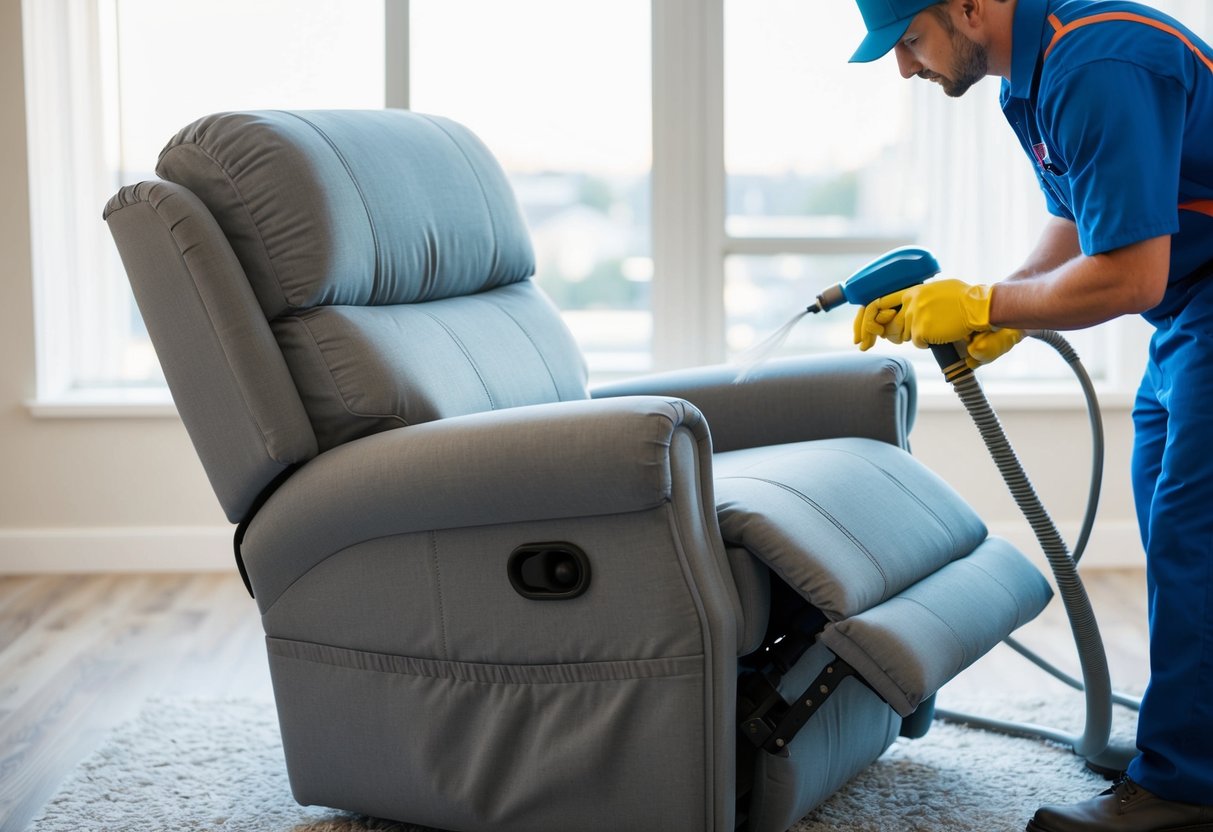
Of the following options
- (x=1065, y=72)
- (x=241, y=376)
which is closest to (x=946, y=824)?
(x=1065, y=72)

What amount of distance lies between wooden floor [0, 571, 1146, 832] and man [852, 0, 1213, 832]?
73cm

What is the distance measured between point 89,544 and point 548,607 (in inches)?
88.0

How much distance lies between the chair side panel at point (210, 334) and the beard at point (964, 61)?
94cm

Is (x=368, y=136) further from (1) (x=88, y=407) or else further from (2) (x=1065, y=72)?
(1) (x=88, y=407)

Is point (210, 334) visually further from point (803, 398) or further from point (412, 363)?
point (803, 398)

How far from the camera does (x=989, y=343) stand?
1.68 metres

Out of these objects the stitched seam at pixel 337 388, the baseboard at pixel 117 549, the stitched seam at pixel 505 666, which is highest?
the stitched seam at pixel 337 388

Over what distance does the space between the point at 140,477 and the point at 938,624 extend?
244 cm

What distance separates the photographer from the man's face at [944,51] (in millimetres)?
1599

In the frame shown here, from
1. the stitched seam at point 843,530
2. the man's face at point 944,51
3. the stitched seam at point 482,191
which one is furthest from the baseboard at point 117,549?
the man's face at point 944,51

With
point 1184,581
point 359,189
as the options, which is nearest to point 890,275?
point 1184,581

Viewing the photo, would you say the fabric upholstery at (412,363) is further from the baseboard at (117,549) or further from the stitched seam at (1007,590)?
the baseboard at (117,549)

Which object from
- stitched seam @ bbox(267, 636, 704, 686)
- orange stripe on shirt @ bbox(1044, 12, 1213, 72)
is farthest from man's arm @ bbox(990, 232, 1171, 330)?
stitched seam @ bbox(267, 636, 704, 686)

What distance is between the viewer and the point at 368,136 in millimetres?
1899
